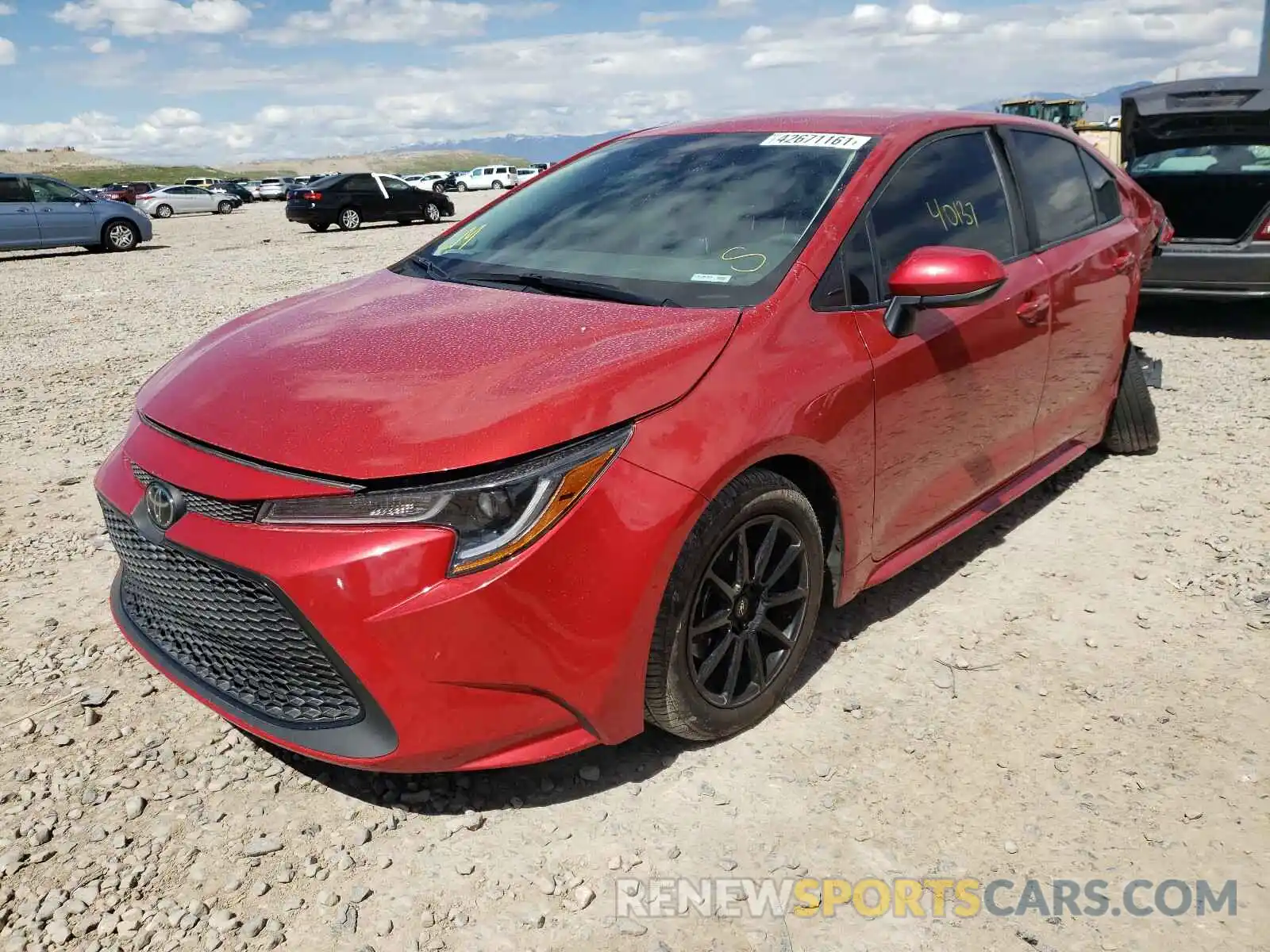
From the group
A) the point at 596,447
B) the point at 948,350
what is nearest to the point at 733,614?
the point at 596,447

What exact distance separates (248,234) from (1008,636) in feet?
77.7

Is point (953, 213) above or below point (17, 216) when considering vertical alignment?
below

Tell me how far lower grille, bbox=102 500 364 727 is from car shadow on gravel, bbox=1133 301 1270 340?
302 inches

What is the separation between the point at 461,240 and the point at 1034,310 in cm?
212

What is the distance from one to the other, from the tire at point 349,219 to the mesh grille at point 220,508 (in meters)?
23.8

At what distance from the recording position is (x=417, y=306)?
2.88 meters

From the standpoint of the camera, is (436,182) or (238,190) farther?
(436,182)

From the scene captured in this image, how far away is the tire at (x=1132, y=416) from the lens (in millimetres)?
4766

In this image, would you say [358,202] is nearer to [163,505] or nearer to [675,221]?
[675,221]

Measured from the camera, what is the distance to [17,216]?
17.4 meters

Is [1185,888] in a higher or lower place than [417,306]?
lower

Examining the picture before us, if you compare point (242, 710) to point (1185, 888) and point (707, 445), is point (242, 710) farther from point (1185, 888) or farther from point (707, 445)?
point (1185, 888)

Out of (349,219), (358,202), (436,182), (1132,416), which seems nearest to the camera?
(1132,416)

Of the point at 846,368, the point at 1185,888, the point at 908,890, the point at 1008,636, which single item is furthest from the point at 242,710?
the point at 1008,636
